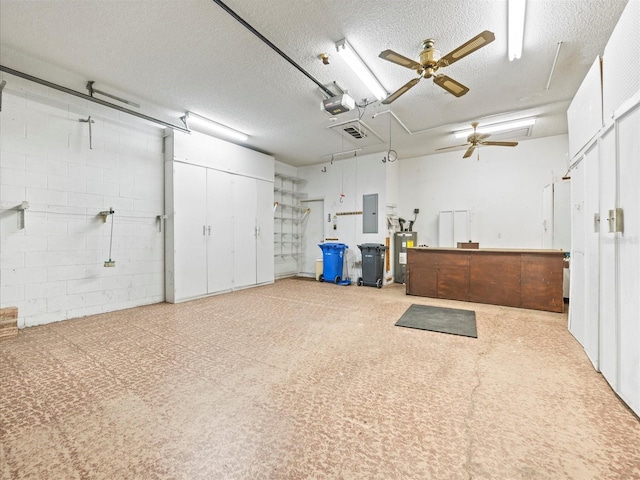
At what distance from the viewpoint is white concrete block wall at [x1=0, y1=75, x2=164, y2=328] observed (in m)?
3.38

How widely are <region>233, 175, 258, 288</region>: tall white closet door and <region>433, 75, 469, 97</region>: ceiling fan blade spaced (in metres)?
4.24

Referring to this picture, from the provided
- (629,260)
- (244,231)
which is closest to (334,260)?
(244,231)

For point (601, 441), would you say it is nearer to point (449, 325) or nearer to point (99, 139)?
point (449, 325)

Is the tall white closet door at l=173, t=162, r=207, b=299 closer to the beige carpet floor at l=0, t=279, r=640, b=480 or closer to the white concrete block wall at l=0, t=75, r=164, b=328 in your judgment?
the white concrete block wall at l=0, t=75, r=164, b=328

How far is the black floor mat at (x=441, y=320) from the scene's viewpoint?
10.9 feet

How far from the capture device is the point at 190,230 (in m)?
4.95

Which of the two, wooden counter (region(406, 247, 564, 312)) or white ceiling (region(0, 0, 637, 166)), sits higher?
white ceiling (region(0, 0, 637, 166))

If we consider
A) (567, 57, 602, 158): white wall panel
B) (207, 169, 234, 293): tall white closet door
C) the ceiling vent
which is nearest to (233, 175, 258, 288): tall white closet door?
(207, 169, 234, 293): tall white closet door

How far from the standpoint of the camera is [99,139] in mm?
4078

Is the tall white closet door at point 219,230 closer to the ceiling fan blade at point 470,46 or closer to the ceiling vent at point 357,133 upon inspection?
the ceiling vent at point 357,133

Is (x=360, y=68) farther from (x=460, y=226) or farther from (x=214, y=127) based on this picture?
(x=460, y=226)

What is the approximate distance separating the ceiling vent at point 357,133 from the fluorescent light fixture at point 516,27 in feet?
7.35

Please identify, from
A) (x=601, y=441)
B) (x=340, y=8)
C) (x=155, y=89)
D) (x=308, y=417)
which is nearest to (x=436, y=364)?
(x=601, y=441)

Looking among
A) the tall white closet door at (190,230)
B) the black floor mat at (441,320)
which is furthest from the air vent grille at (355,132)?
the black floor mat at (441,320)
